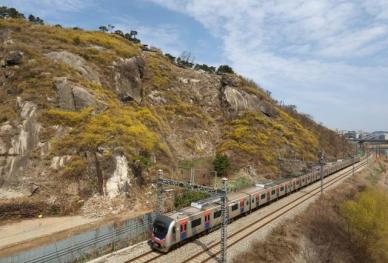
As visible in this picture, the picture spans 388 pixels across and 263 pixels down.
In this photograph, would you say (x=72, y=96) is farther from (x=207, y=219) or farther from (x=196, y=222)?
(x=196, y=222)

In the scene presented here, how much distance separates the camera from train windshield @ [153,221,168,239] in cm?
2652

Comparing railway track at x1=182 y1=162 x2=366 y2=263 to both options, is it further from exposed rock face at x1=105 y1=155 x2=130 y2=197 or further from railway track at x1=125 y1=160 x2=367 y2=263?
exposed rock face at x1=105 y1=155 x2=130 y2=197

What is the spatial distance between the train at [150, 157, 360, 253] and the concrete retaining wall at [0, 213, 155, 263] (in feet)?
8.34

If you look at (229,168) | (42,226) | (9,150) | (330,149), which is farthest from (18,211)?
(330,149)

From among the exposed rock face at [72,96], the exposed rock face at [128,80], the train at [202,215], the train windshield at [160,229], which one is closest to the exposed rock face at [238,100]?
the exposed rock face at [128,80]

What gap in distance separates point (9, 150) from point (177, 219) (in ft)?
80.6

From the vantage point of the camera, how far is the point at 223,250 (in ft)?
81.7

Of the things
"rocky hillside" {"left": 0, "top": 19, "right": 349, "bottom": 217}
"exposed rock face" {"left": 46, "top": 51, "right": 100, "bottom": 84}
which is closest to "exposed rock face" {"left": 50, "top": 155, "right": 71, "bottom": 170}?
"rocky hillside" {"left": 0, "top": 19, "right": 349, "bottom": 217}

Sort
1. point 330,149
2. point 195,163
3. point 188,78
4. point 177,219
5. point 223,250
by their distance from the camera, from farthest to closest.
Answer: point 330,149, point 188,78, point 195,163, point 177,219, point 223,250

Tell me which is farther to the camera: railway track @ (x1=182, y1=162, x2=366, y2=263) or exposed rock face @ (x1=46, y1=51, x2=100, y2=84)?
exposed rock face @ (x1=46, y1=51, x2=100, y2=84)

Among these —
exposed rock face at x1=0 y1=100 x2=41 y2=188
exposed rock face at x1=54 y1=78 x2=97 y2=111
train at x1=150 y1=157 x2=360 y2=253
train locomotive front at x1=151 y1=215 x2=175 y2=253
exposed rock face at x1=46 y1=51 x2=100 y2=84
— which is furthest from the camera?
exposed rock face at x1=46 y1=51 x2=100 y2=84

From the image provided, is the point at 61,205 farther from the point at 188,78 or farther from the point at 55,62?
the point at 188,78

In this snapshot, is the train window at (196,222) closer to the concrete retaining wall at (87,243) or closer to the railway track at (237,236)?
the railway track at (237,236)

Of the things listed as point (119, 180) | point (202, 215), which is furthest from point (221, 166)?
point (202, 215)
